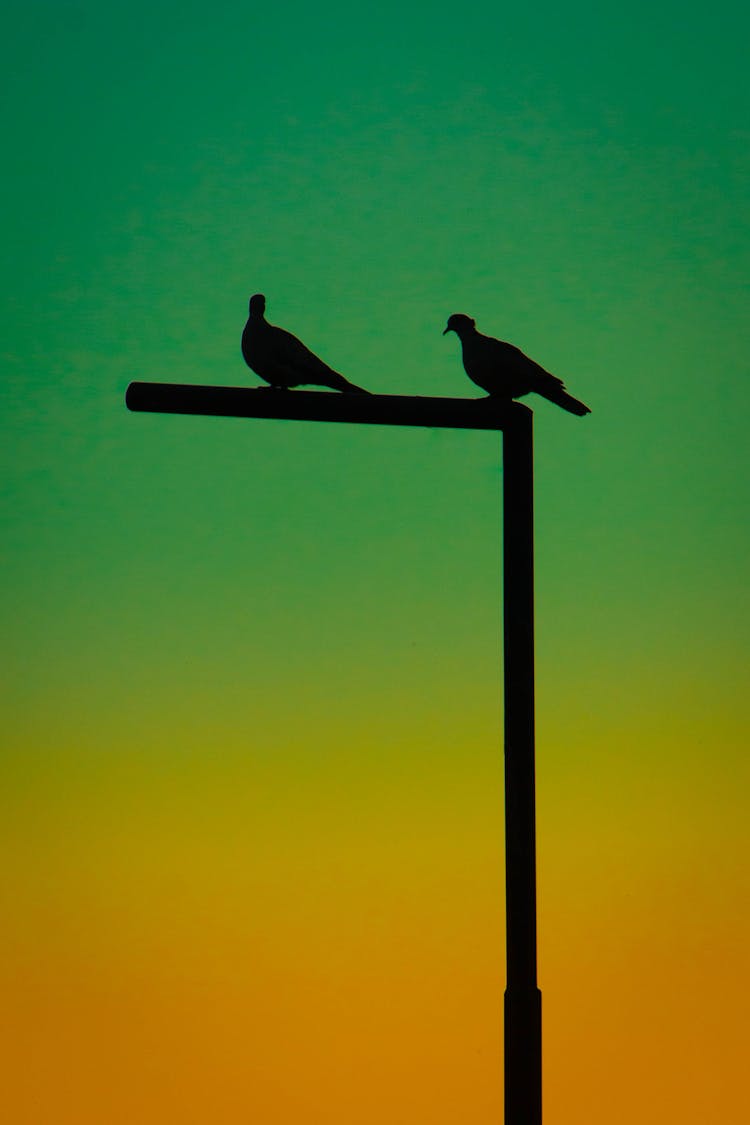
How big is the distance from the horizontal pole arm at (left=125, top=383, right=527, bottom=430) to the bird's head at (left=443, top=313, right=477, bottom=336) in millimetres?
3224

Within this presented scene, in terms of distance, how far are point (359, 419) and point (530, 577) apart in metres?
0.66

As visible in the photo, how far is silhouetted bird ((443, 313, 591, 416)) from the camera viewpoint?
196 inches

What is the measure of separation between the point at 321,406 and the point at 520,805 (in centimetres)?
120

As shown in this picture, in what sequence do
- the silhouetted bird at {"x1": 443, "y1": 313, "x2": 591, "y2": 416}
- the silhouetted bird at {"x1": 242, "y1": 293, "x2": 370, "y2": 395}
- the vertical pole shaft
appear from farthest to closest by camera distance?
the silhouetted bird at {"x1": 242, "y1": 293, "x2": 370, "y2": 395} → the silhouetted bird at {"x1": 443, "y1": 313, "x2": 591, "y2": 416} → the vertical pole shaft

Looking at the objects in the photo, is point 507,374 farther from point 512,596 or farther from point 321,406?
point 512,596

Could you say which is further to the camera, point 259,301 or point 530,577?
point 259,301

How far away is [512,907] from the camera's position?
9.80 ft

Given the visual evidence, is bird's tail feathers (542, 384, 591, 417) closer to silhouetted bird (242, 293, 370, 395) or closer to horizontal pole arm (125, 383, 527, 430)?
silhouetted bird (242, 293, 370, 395)

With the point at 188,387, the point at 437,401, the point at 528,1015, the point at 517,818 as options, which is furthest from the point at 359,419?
the point at 528,1015

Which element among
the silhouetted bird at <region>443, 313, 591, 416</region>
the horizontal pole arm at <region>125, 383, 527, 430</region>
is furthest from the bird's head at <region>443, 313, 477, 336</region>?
the horizontal pole arm at <region>125, 383, 527, 430</region>

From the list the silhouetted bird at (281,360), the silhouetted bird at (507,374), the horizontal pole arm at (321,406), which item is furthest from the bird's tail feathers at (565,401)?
the horizontal pole arm at (321,406)

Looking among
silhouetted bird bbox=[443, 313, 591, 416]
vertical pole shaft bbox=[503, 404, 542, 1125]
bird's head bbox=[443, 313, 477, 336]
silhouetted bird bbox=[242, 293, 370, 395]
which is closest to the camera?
vertical pole shaft bbox=[503, 404, 542, 1125]

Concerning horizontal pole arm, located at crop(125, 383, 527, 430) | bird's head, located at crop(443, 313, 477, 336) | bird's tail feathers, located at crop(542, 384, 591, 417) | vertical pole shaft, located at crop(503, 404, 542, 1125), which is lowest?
vertical pole shaft, located at crop(503, 404, 542, 1125)

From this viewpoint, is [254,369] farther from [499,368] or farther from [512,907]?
[512,907]
